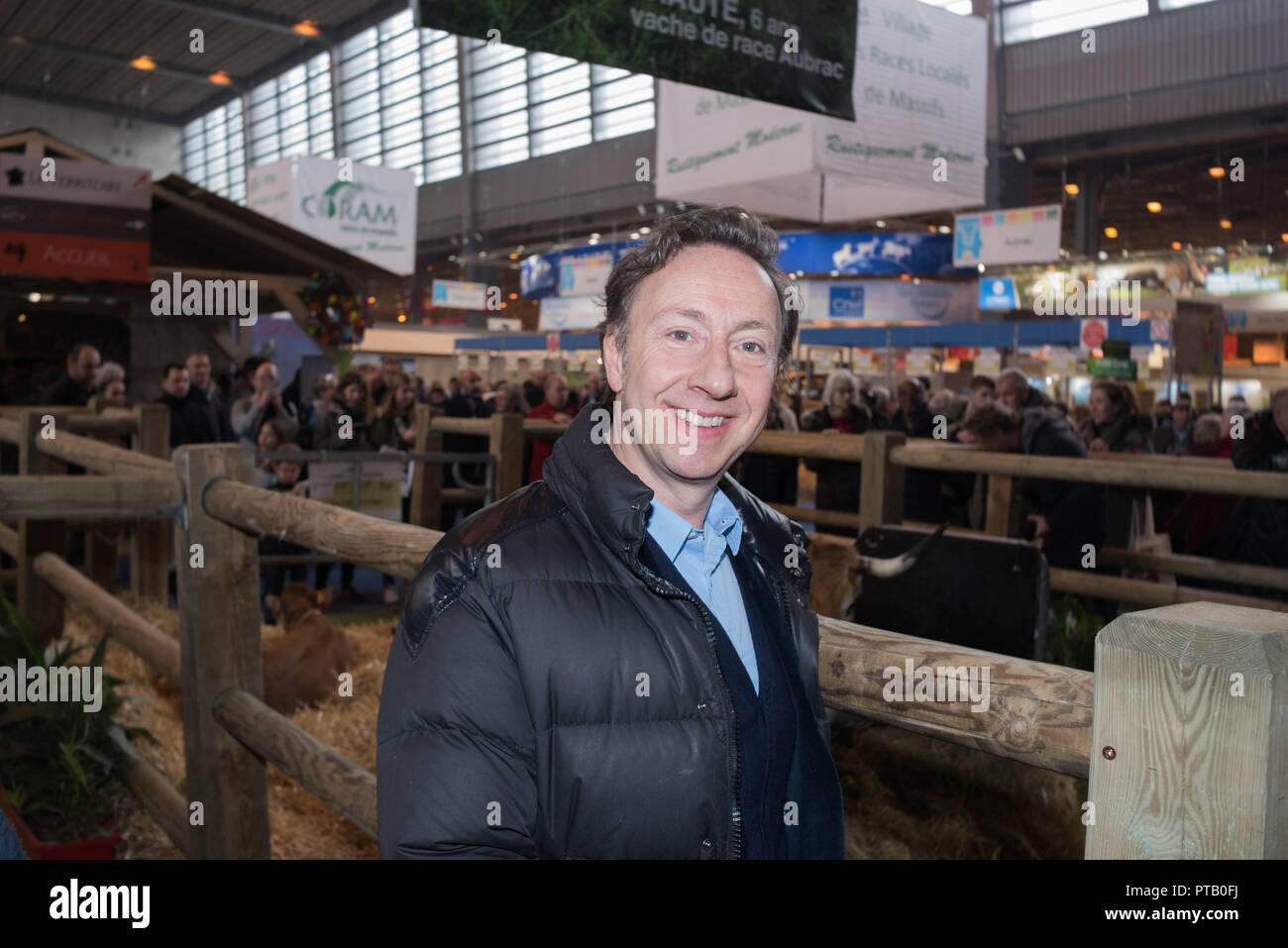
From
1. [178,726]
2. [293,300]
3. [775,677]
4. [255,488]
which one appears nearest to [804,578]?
[775,677]

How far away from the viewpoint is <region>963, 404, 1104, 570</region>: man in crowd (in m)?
4.68

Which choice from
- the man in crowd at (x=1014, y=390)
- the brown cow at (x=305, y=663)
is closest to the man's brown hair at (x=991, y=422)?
the man in crowd at (x=1014, y=390)

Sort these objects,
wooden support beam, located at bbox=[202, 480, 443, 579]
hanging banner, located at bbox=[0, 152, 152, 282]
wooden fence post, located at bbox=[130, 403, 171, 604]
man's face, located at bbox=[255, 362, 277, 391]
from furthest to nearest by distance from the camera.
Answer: hanging banner, located at bbox=[0, 152, 152, 282]
man's face, located at bbox=[255, 362, 277, 391]
wooden fence post, located at bbox=[130, 403, 171, 604]
wooden support beam, located at bbox=[202, 480, 443, 579]

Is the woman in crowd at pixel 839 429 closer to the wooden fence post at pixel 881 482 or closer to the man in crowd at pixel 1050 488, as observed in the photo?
the man in crowd at pixel 1050 488

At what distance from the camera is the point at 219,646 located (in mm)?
2691

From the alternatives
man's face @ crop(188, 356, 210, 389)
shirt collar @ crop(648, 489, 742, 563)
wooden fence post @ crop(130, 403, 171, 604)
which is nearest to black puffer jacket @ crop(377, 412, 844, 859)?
shirt collar @ crop(648, 489, 742, 563)

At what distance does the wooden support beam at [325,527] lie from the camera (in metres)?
1.85

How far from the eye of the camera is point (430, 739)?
1.08 metres

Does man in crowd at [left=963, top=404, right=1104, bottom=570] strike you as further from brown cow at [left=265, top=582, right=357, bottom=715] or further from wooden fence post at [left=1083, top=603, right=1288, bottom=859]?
wooden fence post at [left=1083, top=603, right=1288, bottom=859]

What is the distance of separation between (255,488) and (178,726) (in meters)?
1.92

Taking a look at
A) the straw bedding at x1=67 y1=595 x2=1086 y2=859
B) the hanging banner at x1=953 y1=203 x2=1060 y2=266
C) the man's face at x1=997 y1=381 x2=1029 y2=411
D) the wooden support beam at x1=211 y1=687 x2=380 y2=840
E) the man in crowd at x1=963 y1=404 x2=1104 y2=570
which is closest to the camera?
the wooden support beam at x1=211 y1=687 x2=380 y2=840

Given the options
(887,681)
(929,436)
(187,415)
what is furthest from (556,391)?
(887,681)

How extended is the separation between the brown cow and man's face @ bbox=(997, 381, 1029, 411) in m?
3.93

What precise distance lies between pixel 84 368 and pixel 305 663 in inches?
202
